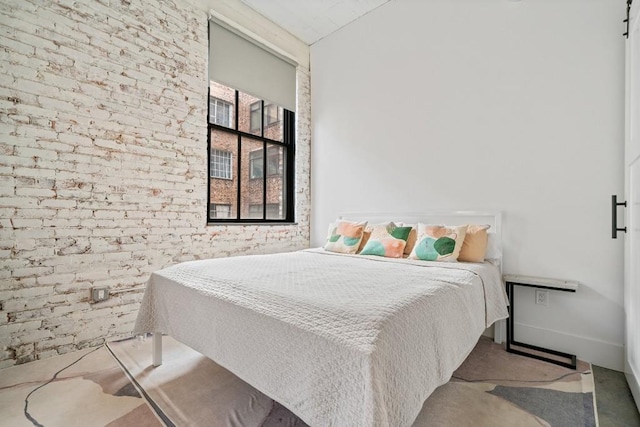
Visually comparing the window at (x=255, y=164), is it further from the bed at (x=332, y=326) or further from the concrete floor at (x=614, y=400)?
the concrete floor at (x=614, y=400)

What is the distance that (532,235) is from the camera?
2322mm

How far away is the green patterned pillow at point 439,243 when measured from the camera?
2.27m

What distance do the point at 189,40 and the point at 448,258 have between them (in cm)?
299

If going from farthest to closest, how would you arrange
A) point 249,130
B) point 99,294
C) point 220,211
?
point 249,130 < point 220,211 < point 99,294

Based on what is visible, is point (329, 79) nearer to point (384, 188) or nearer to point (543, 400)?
point (384, 188)

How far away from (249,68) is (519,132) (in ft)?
8.98

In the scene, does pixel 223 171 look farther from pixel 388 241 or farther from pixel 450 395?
pixel 450 395

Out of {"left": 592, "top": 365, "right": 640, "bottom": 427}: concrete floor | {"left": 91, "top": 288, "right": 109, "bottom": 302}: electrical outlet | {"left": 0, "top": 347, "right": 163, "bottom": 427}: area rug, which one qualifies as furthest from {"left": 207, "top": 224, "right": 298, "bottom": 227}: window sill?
{"left": 592, "top": 365, "right": 640, "bottom": 427}: concrete floor

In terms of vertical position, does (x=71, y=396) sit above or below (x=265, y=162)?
below

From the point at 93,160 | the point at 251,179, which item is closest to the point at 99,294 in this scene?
the point at 93,160

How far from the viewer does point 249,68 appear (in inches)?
132

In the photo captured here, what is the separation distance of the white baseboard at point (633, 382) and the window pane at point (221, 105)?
361cm

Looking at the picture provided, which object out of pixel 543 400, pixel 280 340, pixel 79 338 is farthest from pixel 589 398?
pixel 79 338

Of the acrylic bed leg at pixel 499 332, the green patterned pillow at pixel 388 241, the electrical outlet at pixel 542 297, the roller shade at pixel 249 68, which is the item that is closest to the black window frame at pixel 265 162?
the roller shade at pixel 249 68
